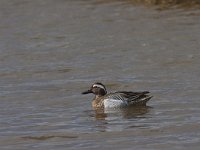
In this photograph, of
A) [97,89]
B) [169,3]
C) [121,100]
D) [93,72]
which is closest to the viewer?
[121,100]

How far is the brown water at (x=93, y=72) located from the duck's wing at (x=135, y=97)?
155 mm

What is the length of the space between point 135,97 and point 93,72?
3003 mm

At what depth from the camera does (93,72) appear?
57.2 feet

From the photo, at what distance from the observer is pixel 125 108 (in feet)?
47.8

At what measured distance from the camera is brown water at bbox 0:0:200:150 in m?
12.2

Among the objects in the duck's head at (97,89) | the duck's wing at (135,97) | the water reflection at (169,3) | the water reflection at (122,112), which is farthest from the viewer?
the water reflection at (169,3)

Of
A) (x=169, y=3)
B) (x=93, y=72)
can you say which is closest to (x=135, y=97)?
(x=93, y=72)

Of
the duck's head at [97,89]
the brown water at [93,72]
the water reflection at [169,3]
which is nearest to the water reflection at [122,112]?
the brown water at [93,72]

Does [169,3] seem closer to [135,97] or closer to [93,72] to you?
[93,72]

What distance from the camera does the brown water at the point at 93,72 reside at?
40.1 feet

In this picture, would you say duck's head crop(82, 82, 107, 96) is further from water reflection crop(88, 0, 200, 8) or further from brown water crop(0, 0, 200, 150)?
water reflection crop(88, 0, 200, 8)

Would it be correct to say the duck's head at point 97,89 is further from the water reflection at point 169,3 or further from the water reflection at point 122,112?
the water reflection at point 169,3

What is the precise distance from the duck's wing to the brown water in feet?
0.51

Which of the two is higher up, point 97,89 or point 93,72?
point 93,72
